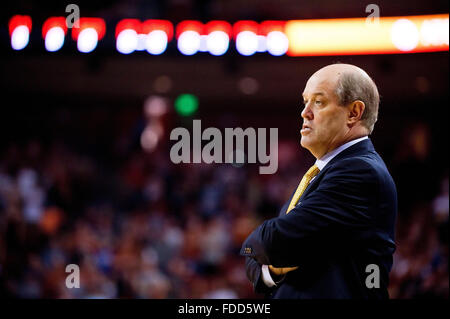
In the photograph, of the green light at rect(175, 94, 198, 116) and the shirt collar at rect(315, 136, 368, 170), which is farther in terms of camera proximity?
the green light at rect(175, 94, 198, 116)

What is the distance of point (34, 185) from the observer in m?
7.39

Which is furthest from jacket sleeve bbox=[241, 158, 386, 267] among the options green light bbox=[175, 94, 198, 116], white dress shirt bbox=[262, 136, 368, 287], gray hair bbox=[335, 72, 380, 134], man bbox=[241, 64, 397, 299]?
green light bbox=[175, 94, 198, 116]

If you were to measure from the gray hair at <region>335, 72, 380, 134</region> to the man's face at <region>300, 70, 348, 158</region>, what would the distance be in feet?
0.06

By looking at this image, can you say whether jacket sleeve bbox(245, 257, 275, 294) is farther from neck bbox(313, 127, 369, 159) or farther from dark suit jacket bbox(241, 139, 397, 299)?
neck bbox(313, 127, 369, 159)

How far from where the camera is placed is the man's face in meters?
1.76

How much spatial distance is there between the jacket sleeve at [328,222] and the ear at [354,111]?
17 cm

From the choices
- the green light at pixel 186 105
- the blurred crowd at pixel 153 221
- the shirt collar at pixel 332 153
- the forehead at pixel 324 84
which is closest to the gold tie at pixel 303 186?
the shirt collar at pixel 332 153

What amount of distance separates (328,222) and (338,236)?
53 millimetres

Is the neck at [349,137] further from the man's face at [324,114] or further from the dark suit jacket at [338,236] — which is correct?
the dark suit jacket at [338,236]

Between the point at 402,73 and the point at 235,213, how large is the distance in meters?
3.39

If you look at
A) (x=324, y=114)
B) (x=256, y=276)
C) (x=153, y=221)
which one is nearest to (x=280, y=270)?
(x=256, y=276)

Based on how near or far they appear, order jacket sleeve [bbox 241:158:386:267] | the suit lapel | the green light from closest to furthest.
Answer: jacket sleeve [bbox 241:158:386:267] < the suit lapel < the green light

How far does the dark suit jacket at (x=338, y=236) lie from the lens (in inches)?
62.7
